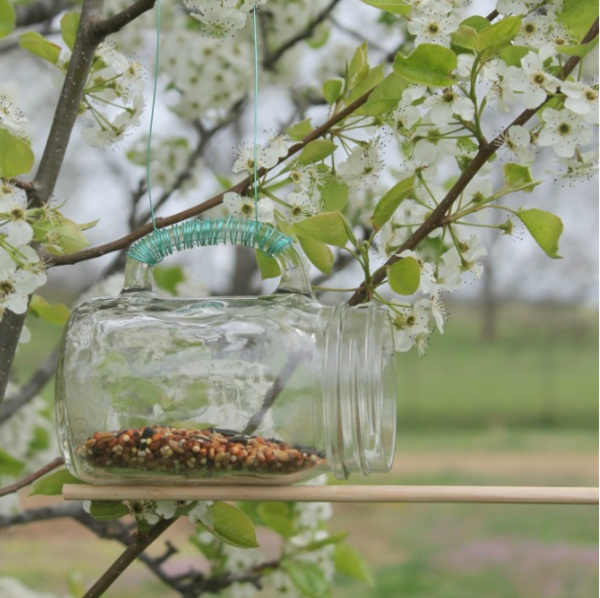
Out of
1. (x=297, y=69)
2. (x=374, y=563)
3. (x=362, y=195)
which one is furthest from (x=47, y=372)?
(x=374, y=563)

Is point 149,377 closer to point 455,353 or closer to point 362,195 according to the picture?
point 362,195

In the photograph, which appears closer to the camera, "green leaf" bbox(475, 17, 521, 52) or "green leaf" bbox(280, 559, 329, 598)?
"green leaf" bbox(475, 17, 521, 52)

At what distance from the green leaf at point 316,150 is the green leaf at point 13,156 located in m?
0.20

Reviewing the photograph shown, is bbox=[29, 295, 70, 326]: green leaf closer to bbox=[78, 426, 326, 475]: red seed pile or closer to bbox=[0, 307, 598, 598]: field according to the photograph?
bbox=[78, 426, 326, 475]: red seed pile

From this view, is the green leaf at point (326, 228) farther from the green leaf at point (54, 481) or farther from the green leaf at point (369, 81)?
the green leaf at point (54, 481)

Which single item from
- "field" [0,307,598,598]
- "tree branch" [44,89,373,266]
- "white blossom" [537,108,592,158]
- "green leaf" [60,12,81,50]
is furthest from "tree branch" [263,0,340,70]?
"field" [0,307,598,598]

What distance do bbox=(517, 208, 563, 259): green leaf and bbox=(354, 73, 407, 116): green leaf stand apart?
13 cm

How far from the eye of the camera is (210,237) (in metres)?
0.67

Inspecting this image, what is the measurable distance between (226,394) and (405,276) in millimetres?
149

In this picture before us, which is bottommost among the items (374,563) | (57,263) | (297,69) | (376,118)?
(374,563)

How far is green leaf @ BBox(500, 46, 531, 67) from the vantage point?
2.19 feet

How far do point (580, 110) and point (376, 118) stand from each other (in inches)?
6.4

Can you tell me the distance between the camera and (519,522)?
16.9 feet

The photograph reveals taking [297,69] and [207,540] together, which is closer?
[207,540]
